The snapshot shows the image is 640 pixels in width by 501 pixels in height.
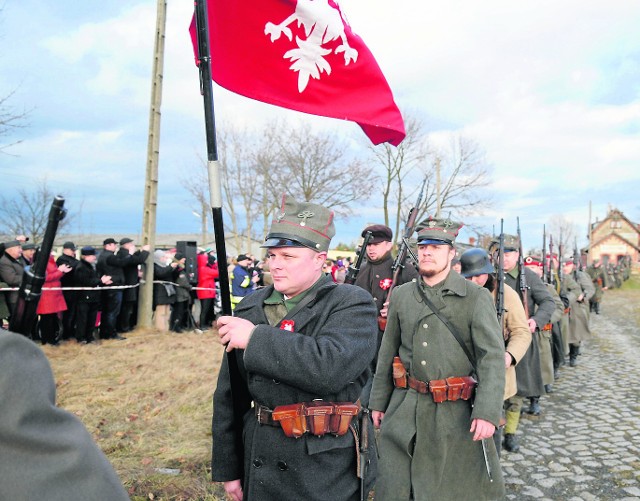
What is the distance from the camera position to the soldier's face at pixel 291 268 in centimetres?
258

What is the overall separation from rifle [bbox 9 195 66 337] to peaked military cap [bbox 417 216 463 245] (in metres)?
3.09

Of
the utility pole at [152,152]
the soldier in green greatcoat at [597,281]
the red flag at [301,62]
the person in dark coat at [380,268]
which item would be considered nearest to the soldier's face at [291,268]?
the red flag at [301,62]

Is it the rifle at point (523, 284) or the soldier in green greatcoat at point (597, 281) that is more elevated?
the rifle at point (523, 284)

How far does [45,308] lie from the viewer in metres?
9.20

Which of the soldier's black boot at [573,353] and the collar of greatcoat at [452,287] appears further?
the soldier's black boot at [573,353]

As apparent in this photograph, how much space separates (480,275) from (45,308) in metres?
7.12

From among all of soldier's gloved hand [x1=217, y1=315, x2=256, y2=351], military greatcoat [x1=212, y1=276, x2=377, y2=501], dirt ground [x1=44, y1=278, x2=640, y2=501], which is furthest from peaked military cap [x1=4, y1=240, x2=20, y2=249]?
soldier's gloved hand [x1=217, y1=315, x2=256, y2=351]

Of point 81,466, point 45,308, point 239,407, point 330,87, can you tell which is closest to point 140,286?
point 45,308

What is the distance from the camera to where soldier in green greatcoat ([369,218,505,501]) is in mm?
3514

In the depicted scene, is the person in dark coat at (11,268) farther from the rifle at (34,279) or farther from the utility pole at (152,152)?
the rifle at (34,279)

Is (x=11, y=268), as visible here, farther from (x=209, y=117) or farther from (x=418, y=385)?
(x=209, y=117)

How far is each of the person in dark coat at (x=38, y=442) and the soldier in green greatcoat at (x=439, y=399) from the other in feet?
9.23

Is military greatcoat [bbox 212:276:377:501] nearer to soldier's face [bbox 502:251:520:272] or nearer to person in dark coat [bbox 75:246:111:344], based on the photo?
soldier's face [bbox 502:251:520:272]

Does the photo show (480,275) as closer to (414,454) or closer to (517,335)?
(517,335)
